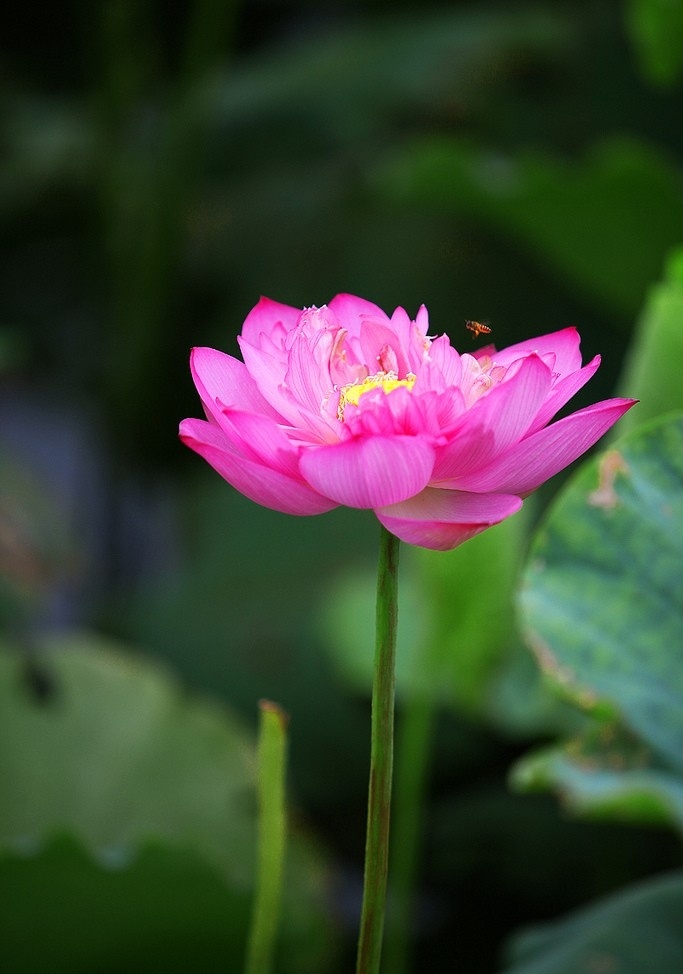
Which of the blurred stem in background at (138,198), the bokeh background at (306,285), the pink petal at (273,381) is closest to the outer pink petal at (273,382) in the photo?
the pink petal at (273,381)

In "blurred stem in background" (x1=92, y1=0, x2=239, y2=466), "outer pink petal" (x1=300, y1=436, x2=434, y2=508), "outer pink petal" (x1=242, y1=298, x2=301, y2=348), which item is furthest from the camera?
"blurred stem in background" (x1=92, y1=0, x2=239, y2=466)

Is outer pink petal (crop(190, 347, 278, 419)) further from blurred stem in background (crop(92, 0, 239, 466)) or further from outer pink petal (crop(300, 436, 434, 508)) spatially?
blurred stem in background (crop(92, 0, 239, 466))

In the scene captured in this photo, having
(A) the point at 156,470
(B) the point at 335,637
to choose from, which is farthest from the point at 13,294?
(B) the point at 335,637

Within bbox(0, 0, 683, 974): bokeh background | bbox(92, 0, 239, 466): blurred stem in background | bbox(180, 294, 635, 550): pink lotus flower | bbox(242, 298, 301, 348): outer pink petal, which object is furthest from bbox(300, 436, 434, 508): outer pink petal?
bbox(92, 0, 239, 466): blurred stem in background

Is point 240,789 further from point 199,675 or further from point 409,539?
point 409,539

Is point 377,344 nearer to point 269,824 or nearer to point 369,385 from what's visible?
point 369,385

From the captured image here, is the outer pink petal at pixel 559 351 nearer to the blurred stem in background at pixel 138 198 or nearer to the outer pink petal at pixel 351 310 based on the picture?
the outer pink petal at pixel 351 310

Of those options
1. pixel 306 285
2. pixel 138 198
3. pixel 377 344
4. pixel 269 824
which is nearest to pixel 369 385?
pixel 377 344

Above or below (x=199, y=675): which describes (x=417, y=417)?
above
